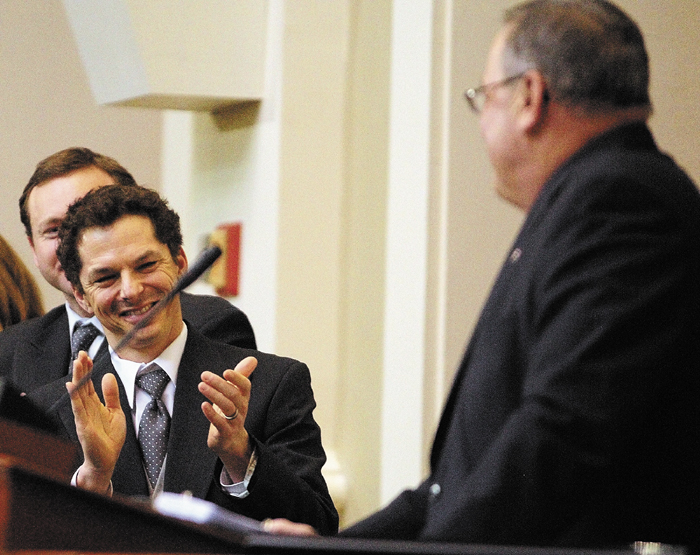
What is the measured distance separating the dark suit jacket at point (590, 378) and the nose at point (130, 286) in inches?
42.1

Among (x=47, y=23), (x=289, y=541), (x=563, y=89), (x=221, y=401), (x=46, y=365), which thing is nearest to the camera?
(x=289, y=541)

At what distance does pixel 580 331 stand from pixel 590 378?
0.07 meters

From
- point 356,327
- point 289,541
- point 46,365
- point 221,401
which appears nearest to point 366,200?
point 356,327

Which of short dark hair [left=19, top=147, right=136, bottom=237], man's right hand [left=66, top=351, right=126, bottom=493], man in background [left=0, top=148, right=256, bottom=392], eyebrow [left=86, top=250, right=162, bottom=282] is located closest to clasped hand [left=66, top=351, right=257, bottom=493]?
man's right hand [left=66, top=351, right=126, bottom=493]

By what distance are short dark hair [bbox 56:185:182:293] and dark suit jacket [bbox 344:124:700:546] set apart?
1.19 m

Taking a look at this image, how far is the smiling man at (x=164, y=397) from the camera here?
2312 mm

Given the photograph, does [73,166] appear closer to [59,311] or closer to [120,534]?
[59,311]

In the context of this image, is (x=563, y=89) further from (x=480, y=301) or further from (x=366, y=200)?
(x=366, y=200)

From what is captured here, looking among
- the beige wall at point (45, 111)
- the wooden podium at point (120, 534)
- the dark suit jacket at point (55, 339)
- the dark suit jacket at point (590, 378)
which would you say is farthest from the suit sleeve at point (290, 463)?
the beige wall at point (45, 111)

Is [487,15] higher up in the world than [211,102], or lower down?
higher up

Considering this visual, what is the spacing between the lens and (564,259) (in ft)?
5.22

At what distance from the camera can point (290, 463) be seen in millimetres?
2496

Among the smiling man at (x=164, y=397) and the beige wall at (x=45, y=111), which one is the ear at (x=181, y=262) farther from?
the beige wall at (x=45, y=111)

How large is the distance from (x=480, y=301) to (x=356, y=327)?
24.3 inches
